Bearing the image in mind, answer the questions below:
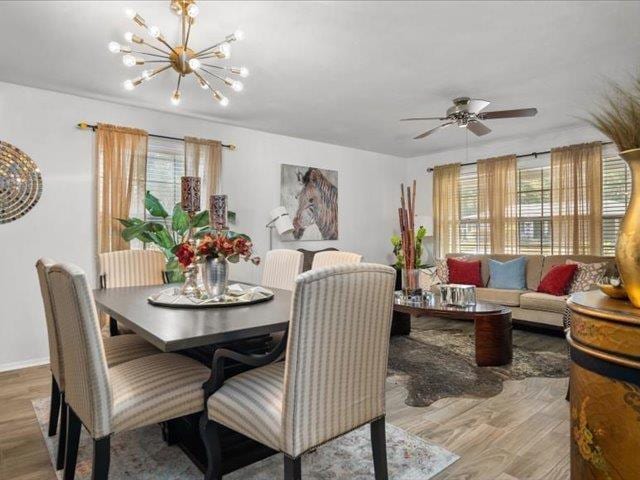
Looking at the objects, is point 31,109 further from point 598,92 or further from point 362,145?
point 598,92

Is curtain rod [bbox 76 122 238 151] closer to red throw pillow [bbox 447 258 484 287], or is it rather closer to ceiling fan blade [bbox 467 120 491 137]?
ceiling fan blade [bbox 467 120 491 137]

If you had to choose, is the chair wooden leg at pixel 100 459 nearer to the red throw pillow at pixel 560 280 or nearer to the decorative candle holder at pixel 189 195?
the decorative candle holder at pixel 189 195

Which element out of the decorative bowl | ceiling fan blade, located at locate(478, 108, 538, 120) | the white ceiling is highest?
the white ceiling

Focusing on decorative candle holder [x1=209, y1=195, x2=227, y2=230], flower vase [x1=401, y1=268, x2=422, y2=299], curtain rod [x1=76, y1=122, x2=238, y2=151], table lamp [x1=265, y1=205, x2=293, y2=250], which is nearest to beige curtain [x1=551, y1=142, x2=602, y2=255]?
flower vase [x1=401, y1=268, x2=422, y2=299]

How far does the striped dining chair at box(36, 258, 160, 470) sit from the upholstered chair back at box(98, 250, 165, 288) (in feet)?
2.39

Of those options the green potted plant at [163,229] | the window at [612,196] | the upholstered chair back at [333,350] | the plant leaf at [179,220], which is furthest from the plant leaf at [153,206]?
the window at [612,196]

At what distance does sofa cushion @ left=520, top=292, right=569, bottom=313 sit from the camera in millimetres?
4098

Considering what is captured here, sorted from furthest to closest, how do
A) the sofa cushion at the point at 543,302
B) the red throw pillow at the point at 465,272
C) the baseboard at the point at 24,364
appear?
the red throw pillow at the point at 465,272
the sofa cushion at the point at 543,302
the baseboard at the point at 24,364

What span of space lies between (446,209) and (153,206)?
→ 13.6 feet

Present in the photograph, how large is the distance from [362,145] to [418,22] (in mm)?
3356

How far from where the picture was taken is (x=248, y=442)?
194 cm

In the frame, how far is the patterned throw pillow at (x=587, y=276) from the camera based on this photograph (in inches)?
161

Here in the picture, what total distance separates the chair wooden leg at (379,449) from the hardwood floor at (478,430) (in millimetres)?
341

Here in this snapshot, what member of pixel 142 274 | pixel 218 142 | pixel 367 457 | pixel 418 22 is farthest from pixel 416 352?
pixel 218 142
